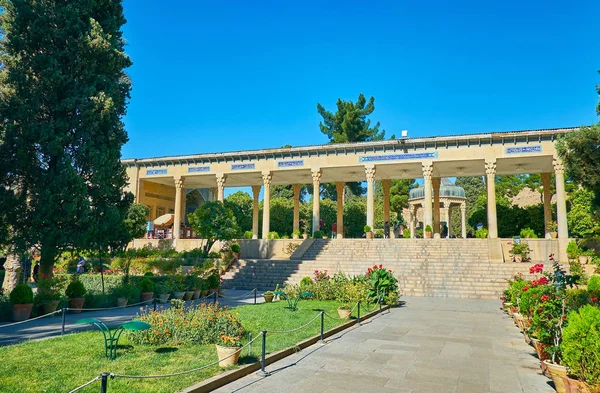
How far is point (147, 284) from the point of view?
1747 cm

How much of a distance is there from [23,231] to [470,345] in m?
15.1

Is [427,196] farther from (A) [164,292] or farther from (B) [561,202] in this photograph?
(A) [164,292]

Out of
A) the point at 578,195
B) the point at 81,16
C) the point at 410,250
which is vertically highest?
the point at 81,16

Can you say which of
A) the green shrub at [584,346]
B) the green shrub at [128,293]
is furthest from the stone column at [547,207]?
the green shrub at [584,346]

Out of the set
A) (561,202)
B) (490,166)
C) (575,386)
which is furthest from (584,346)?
(561,202)

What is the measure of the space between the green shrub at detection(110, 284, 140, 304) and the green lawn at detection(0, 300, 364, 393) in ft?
20.5

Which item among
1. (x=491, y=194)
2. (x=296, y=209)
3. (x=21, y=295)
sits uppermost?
(x=491, y=194)

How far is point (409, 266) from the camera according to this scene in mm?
23859

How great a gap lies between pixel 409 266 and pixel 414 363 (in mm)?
16437

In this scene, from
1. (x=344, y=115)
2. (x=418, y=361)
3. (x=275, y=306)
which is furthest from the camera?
(x=344, y=115)

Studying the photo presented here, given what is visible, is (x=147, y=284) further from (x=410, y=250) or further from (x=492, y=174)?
(x=492, y=174)

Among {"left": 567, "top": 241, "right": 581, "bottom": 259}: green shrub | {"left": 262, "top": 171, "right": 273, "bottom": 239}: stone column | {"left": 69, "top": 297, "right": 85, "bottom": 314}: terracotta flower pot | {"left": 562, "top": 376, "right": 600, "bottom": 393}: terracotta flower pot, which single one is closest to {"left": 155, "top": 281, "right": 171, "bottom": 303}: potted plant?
{"left": 69, "top": 297, "right": 85, "bottom": 314}: terracotta flower pot

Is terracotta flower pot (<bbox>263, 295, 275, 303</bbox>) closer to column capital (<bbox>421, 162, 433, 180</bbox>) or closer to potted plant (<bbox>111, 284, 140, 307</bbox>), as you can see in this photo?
potted plant (<bbox>111, 284, 140, 307</bbox>)

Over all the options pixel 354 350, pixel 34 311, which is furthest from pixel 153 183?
pixel 354 350
